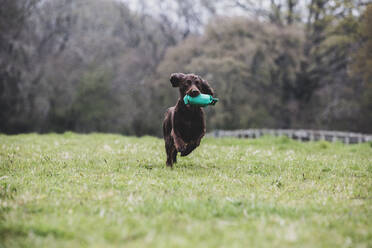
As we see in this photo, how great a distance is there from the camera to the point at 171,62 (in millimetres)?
37438

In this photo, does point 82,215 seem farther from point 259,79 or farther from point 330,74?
point 330,74

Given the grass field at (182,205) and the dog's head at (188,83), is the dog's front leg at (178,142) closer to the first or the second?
the grass field at (182,205)

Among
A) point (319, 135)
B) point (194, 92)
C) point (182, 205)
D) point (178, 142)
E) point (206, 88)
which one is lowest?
point (319, 135)

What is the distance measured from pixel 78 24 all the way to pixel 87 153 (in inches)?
1453

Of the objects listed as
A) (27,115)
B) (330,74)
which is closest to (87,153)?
(27,115)

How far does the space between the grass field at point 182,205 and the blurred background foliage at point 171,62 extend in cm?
2290

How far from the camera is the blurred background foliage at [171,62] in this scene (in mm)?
34375

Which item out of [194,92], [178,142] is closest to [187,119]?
[178,142]

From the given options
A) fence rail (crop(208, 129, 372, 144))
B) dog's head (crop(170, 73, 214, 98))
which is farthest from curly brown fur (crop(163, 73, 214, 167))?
fence rail (crop(208, 129, 372, 144))

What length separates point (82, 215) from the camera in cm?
450

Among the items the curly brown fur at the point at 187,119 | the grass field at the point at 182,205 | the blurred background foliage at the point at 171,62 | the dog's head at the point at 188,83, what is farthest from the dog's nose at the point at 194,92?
the blurred background foliage at the point at 171,62

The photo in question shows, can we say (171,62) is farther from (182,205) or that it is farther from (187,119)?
(182,205)

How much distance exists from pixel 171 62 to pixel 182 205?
109 feet

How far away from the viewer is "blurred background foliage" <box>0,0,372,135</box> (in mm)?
34375
